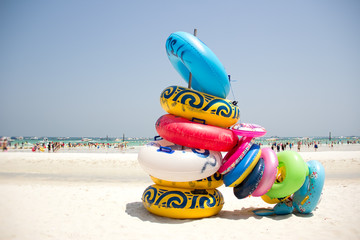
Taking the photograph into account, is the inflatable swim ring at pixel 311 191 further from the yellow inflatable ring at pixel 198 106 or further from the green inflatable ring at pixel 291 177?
the yellow inflatable ring at pixel 198 106

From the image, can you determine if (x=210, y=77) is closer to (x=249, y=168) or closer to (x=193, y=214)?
(x=249, y=168)

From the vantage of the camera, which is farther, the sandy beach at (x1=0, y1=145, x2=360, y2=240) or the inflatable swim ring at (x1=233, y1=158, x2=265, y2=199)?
the inflatable swim ring at (x1=233, y1=158, x2=265, y2=199)

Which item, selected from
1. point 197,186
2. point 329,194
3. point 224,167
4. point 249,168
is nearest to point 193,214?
point 197,186

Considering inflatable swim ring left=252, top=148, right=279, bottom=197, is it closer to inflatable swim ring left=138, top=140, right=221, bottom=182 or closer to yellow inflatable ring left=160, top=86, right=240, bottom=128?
inflatable swim ring left=138, top=140, right=221, bottom=182

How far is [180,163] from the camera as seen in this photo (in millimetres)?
5137

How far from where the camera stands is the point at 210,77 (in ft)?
18.5

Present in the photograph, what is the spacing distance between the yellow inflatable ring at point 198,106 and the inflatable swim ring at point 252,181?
122cm

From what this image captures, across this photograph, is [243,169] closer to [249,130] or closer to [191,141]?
[249,130]

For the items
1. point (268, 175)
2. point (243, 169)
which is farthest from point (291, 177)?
point (243, 169)

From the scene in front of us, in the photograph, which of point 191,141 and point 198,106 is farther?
point 198,106

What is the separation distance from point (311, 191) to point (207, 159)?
2.57 meters

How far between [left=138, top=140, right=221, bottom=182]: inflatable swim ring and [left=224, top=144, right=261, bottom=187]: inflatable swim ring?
374 millimetres

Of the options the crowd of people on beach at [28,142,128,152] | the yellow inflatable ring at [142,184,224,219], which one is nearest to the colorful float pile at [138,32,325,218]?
the yellow inflatable ring at [142,184,224,219]

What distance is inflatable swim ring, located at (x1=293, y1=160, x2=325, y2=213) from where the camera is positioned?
5.56 m
